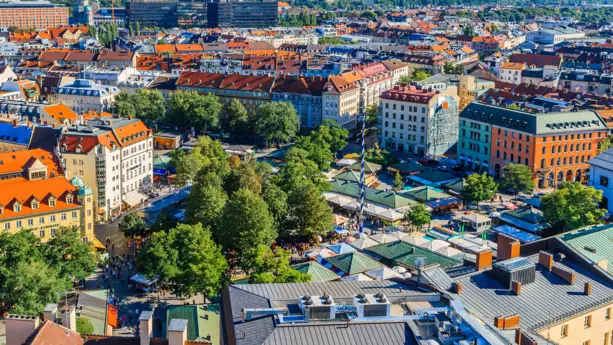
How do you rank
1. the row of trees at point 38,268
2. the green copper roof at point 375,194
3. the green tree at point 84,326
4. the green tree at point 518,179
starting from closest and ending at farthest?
the green tree at point 84,326
the row of trees at point 38,268
the green copper roof at point 375,194
the green tree at point 518,179

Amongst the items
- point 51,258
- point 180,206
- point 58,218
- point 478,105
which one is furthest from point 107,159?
point 478,105

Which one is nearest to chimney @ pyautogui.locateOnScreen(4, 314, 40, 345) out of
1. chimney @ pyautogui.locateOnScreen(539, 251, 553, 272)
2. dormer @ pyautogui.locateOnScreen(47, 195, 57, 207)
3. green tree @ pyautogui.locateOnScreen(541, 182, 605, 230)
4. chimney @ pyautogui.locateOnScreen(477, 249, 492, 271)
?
chimney @ pyautogui.locateOnScreen(477, 249, 492, 271)

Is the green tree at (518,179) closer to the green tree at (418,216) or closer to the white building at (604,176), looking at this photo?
the white building at (604,176)

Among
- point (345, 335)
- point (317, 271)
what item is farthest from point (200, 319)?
point (345, 335)

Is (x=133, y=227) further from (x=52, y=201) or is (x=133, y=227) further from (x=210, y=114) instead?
(x=210, y=114)

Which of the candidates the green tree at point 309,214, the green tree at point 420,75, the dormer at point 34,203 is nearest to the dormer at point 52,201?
the dormer at point 34,203

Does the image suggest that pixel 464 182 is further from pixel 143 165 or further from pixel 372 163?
pixel 143 165

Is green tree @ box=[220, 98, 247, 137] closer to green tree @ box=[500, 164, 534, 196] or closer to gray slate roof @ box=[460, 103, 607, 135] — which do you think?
gray slate roof @ box=[460, 103, 607, 135]
